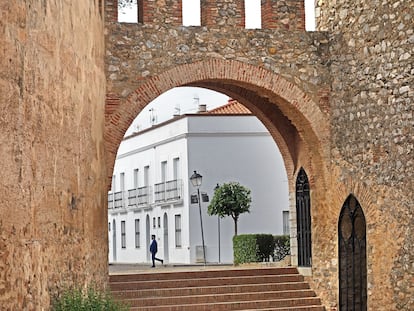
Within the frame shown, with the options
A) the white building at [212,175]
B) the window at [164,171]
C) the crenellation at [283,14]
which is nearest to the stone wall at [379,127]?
the crenellation at [283,14]

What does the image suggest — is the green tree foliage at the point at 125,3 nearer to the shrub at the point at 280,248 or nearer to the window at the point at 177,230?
the shrub at the point at 280,248

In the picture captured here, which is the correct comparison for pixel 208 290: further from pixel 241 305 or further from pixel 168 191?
pixel 168 191

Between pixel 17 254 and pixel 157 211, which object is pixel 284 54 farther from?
pixel 157 211

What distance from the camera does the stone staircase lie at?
14.7 metres

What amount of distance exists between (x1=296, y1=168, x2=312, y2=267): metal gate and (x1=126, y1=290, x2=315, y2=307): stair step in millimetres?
560

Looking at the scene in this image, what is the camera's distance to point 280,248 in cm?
2297

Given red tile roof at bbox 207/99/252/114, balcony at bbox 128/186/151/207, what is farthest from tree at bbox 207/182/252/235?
balcony at bbox 128/186/151/207

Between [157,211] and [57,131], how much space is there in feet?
91.1

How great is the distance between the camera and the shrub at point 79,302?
9074mm

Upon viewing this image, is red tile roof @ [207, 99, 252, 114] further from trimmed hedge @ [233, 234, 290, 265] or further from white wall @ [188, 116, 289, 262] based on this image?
trimmed hedge @ [233, 234, 290, 265]

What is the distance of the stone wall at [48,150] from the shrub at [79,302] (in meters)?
0.13

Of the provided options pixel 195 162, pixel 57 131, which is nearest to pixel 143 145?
pixel 195 162

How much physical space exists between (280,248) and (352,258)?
872 cm

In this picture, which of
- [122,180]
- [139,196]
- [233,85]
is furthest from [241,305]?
[122,180]
